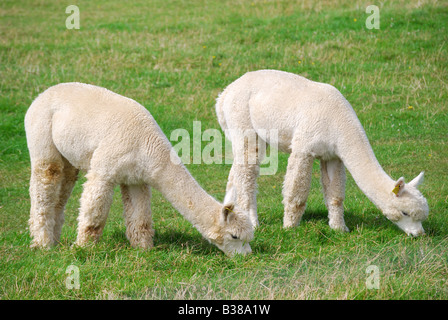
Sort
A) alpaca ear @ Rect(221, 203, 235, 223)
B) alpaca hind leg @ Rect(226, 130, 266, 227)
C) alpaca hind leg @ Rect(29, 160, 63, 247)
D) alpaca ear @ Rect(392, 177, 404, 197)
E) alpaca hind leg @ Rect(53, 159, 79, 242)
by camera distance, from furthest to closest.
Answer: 1. alpaca hind leg @ Rect(226, 130, 266, 227)
2. alpaca hind leg @ Rect(53, 159, 79, 242)
3. alpaca hind leg @ Rect(29, 160, 63, 247)
4. alpaca ear @ Rect(392, 177, 404, 197)
5. alpaca ear @ Rect(221, 203, 235, 223)

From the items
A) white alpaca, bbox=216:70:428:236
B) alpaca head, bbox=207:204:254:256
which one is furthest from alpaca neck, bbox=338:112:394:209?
alpaca head, bbox=207:204:254:256

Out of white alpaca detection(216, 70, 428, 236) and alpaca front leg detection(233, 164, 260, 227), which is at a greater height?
white alpaca detection(216, 70, 428, 236)

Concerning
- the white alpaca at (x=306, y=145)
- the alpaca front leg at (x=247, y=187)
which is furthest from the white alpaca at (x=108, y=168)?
the alpaca front leg at (x=247, y=187)

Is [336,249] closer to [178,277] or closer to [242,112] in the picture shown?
[178,277]

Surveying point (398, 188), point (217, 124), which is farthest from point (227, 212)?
point (217, 124)

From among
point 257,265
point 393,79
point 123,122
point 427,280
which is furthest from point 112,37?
point 427,280

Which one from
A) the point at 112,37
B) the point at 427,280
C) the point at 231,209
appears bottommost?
the point at 427,280

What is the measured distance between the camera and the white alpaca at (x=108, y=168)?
673 centimetres

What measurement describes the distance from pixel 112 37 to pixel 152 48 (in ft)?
5.45

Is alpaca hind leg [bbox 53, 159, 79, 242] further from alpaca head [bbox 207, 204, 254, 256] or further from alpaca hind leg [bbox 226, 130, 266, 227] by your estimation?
alpaca hind leg [bbox 226, 130, 266, 227]

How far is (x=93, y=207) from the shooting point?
6852 mm

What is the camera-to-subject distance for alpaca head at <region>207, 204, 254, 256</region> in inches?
259

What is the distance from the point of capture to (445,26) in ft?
56.2

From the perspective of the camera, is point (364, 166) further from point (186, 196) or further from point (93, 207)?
point (93, 207)
